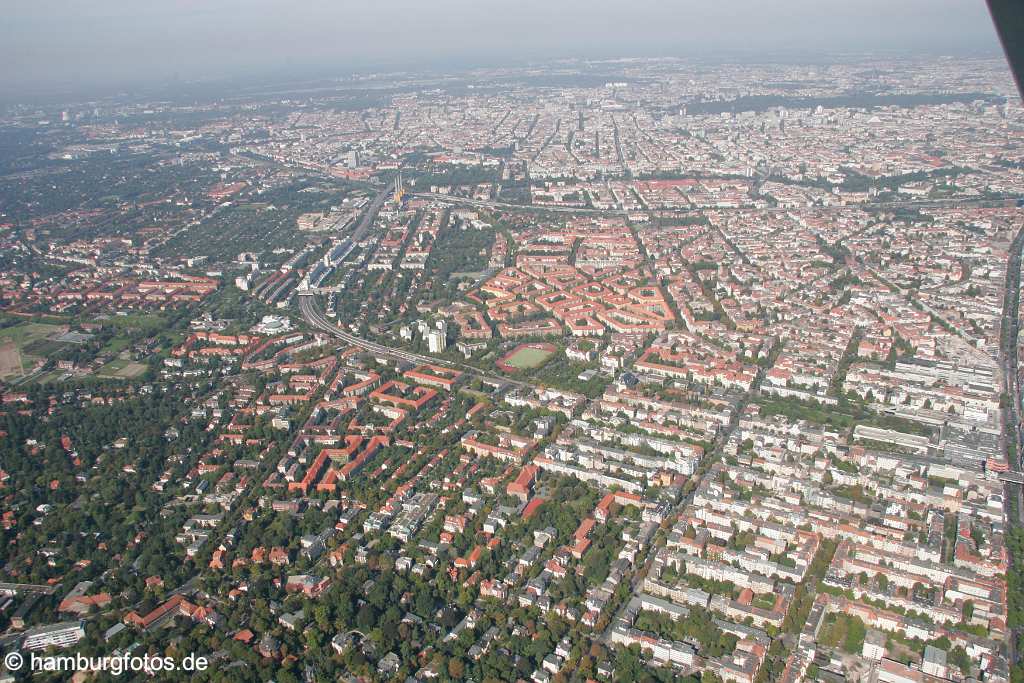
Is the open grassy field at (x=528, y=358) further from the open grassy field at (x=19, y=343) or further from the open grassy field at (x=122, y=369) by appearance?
the open grassy field at (x=19, y=343)

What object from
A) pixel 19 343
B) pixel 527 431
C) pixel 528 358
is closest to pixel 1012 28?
pixel 527 431

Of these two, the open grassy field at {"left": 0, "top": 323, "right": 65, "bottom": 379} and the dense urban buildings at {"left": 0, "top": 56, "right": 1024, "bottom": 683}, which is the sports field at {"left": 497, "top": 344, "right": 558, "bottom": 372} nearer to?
the dense urban buildings at {"left": 0, "top": 56, "right": 1024, "bottom": 683}

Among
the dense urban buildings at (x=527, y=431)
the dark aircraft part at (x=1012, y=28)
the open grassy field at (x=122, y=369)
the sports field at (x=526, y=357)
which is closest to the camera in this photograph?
the dark aircraft part at (x=1012, y=28)

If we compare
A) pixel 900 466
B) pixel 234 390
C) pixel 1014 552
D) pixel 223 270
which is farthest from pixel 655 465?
pixel 223 270

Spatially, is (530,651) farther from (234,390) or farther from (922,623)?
(234,390)

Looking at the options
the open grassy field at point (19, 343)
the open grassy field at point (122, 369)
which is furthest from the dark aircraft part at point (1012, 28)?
the open grassy field at point (19, 343)

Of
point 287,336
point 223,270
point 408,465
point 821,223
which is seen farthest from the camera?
point 821,223
